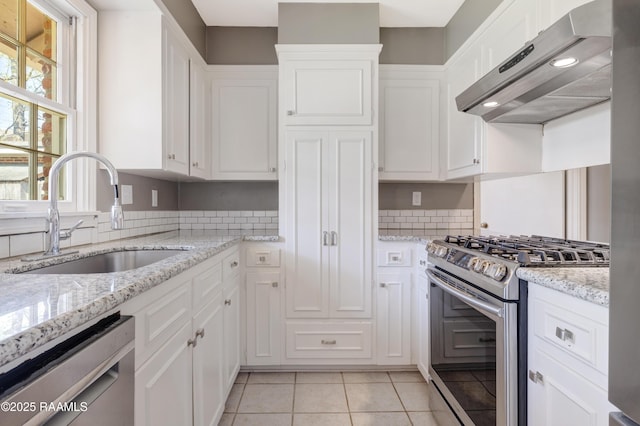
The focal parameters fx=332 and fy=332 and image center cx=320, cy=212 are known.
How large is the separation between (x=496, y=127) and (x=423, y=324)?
1.32 meters

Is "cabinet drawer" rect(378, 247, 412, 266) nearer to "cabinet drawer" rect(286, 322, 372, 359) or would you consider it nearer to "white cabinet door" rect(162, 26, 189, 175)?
"cabinet drawer" rect(286, 322, 372, 359)

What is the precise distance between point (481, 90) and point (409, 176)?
1007 millimetres

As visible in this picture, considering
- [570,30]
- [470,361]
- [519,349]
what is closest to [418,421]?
[470,361]

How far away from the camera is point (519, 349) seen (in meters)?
1.20

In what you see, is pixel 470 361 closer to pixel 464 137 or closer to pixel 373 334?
pixel 373 334

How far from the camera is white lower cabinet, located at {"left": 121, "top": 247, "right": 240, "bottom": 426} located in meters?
0.95

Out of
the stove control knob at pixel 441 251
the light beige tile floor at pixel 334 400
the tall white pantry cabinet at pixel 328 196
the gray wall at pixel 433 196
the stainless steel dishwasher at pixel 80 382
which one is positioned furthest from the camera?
the gray wall at pixel 433 196

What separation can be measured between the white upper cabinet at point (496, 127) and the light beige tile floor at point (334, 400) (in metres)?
1.37

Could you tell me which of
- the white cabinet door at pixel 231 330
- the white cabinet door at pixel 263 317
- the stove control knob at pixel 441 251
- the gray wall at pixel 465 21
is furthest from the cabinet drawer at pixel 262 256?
the gray wall at pixel 465 21

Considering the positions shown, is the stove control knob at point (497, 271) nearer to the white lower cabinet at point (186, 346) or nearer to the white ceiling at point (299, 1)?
the white lower cabinet at point (186, 346)

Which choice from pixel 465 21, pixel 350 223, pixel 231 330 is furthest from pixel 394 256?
pixel 465 21

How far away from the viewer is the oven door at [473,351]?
1213 mm

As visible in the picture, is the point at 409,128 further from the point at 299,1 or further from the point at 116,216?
the point at 116,216

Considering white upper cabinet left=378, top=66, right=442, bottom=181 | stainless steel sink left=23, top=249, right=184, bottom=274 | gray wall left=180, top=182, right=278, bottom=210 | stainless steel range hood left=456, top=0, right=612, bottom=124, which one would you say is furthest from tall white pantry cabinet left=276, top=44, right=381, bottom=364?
stainless steel sink left=23, top=249, right=184, bottom=274
